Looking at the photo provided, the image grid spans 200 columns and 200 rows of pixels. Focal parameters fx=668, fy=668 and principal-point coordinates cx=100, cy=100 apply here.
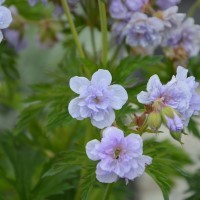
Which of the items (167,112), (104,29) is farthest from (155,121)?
(104,29)

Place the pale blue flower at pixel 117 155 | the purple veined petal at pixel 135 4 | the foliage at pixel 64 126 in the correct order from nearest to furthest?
the pale blue flower at pixel 117 155
the foliage at pixel 64 126
the purple veined petal at pixel 135 4

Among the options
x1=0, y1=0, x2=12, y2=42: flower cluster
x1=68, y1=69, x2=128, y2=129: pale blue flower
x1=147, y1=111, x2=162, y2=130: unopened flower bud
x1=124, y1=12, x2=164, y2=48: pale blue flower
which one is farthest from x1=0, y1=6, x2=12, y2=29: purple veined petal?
x1=124, y1=12, x2=164, y2=48: pale blue flower

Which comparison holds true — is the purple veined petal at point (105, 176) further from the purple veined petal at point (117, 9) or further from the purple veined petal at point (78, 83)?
the purple veined petal at point (117, 9)

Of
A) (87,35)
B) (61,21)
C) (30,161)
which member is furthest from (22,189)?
(87,35)

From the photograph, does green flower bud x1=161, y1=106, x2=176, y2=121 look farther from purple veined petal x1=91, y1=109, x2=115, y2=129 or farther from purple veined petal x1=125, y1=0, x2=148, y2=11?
purple veined petal x1=125, y1=0, x2=148, y2=11

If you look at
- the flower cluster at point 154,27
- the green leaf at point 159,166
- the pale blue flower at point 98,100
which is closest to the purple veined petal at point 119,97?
the pale blue flower at point 98,100

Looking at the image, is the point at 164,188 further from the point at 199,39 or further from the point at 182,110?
the point at 199,39
